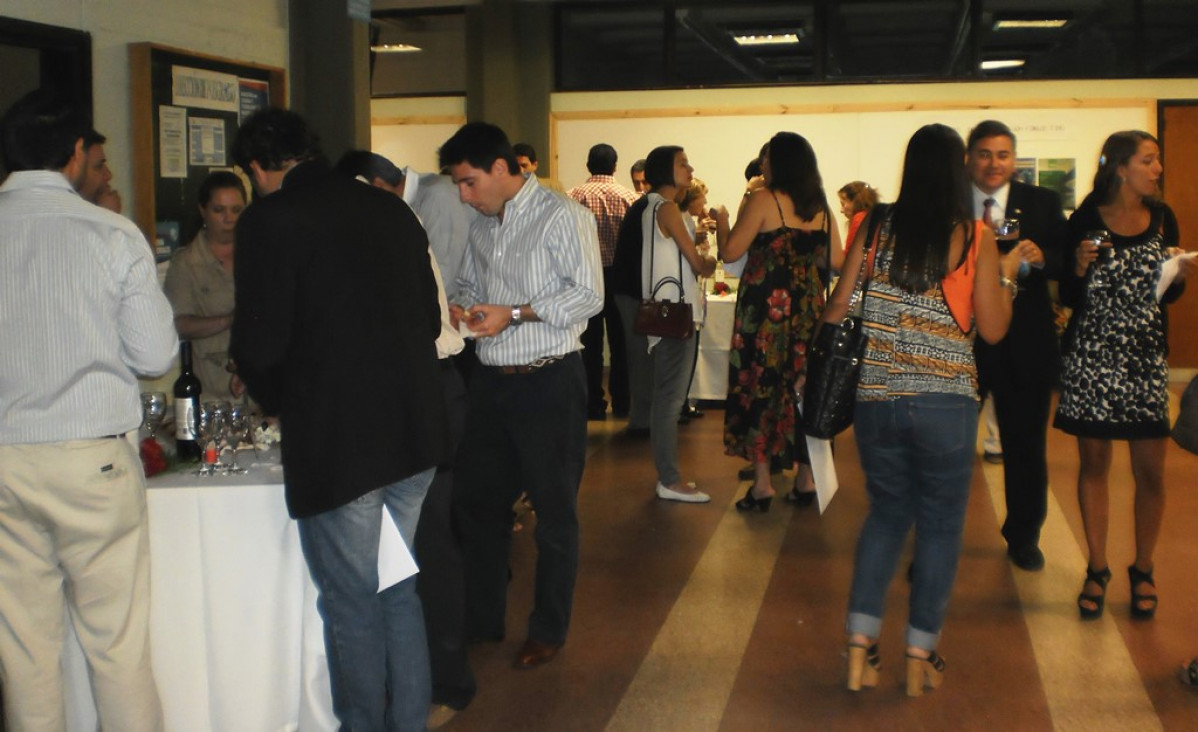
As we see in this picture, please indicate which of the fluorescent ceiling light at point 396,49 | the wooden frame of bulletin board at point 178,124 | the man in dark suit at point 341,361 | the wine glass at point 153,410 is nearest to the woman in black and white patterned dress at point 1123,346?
the man in dark suit at point 341,361

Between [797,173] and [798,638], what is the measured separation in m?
2.09

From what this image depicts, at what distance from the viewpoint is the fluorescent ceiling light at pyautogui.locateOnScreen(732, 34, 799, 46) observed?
10959mm

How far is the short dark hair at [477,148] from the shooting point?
3.61 metres

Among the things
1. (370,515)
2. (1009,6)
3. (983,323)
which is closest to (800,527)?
(983,323)

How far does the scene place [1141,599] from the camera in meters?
4.36

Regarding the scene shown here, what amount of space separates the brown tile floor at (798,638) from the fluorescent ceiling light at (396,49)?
675 centimetres

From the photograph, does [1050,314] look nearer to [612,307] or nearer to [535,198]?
[535,198]

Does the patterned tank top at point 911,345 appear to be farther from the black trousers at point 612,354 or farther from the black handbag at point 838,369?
the black trousers at point 612,354

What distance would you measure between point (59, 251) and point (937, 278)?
7.10ft

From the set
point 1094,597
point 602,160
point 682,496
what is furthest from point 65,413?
point 602,160

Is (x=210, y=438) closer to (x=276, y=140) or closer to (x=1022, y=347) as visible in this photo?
(x=276, y=140)

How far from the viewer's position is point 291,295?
271 centimetres

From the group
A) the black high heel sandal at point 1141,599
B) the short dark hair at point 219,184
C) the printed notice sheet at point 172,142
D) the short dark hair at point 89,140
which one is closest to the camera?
the short dark hair at point 89,140

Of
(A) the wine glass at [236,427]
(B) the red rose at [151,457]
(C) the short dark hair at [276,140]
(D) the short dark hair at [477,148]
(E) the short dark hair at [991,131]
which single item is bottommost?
(B) the red rose at [151,457]
